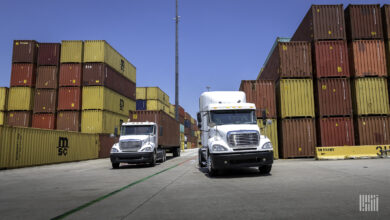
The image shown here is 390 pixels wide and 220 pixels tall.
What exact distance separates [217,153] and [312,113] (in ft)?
40.5

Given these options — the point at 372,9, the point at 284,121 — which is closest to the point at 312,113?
the point at 284,121

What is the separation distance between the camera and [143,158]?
49.3ft

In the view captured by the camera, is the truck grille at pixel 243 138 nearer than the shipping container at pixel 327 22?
Yes

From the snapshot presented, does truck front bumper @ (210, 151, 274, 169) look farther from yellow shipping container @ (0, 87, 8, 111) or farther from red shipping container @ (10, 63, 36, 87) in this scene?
yellow shipping container @ (0, 87, 8, 111)

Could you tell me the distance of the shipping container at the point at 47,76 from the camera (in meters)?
26.8

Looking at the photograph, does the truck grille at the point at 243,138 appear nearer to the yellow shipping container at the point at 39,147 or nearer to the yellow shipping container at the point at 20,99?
the yellow shipping container at the point at 39,147

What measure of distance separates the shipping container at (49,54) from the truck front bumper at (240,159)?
77.5 ft

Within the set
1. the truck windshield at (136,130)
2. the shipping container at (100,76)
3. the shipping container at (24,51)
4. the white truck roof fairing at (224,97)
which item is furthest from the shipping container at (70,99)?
the white truck roof fairing at (224,97)

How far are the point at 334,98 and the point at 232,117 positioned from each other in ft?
38.9

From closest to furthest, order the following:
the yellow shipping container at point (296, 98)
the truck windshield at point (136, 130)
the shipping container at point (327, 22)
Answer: the truck windshield at point (136, 130)
the yellow shipping container at point (296, 98)
the shipping container at point (327, 22)

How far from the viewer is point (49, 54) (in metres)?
27.2

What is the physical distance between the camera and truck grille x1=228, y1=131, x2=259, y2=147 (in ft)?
32.0

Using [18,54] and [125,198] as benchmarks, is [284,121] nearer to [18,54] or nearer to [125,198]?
[125,198]

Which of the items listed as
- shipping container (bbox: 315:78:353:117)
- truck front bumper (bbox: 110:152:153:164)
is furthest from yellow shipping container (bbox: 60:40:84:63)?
shipping container (bbox: 315:78:353:117)
